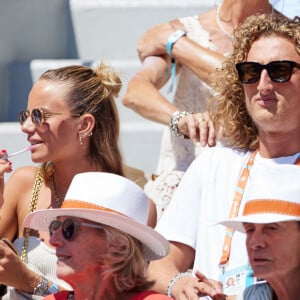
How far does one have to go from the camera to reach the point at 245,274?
334 cm

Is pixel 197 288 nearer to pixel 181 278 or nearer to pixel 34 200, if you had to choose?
pixel 181 278

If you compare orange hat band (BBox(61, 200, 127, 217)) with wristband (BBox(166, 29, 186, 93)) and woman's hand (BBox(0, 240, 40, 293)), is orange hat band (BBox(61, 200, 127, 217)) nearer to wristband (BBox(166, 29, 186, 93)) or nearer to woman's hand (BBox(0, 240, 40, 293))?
woman's hand (BBox(0, 240, 40, 293))

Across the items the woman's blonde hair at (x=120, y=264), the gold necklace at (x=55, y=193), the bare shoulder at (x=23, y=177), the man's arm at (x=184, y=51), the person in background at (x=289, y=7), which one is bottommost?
the gold necklace at (x=55, y=193)

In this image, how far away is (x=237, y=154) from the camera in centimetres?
364

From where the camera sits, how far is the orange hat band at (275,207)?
9.78ft

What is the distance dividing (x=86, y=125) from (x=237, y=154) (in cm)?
67

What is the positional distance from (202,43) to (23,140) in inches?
48.8

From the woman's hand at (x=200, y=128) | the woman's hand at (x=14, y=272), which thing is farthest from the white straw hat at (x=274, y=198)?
the woman's hand at (x=14, y=272)

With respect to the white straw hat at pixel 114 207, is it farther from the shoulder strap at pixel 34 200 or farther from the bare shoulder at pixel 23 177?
the bare shoulder at pixel 23 177

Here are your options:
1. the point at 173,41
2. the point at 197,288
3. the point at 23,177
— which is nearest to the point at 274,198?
the point at 197,288

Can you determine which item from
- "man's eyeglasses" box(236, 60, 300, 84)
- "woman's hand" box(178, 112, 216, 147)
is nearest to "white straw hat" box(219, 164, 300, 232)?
"man's eyeglasses" box(236, 60, 300, 84)

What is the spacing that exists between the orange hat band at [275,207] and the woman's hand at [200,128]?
31.1 inches

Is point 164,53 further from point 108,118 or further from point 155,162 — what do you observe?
point 155,162

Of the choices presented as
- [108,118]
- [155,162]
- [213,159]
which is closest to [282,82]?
[213,159]
